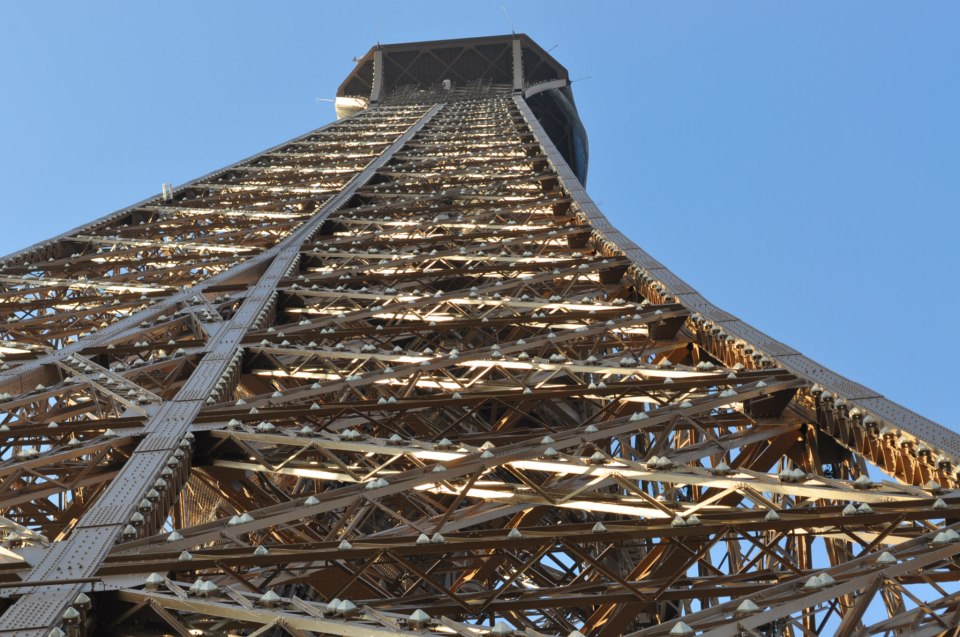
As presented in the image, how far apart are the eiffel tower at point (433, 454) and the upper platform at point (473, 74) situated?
30673 mm

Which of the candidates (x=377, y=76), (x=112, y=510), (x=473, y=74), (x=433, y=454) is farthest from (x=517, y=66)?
(x=112, y=510)

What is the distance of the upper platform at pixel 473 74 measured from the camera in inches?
2012

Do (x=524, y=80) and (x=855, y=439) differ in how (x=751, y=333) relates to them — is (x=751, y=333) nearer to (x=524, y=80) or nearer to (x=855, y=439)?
(x=855, y=439)

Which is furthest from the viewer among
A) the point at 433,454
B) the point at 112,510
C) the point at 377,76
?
the point at 377,76

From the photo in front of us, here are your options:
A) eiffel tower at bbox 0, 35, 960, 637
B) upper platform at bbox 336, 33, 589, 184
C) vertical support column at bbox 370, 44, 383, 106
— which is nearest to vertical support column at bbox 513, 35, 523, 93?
upper platform at bbox 336, 33, 589, 184

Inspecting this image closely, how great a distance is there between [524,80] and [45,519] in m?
43.0

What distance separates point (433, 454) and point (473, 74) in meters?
45.8

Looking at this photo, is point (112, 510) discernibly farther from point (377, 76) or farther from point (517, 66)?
point (377, 76)

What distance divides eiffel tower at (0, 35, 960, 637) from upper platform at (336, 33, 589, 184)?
30.7 meters

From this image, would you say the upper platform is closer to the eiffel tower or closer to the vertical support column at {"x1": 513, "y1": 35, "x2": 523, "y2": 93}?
the vertical support column at {"x1": 513, "y1": 35, "x2": 523, "y2": 93}

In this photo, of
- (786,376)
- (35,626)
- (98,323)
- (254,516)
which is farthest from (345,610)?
(98,323)

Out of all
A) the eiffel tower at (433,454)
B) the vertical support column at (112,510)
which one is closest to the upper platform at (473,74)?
the eiffel tower at (433,454)

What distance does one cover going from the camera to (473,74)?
52.6 meters

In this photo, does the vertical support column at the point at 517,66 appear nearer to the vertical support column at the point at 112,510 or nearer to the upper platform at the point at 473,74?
the upper platform at the point at 473,74
